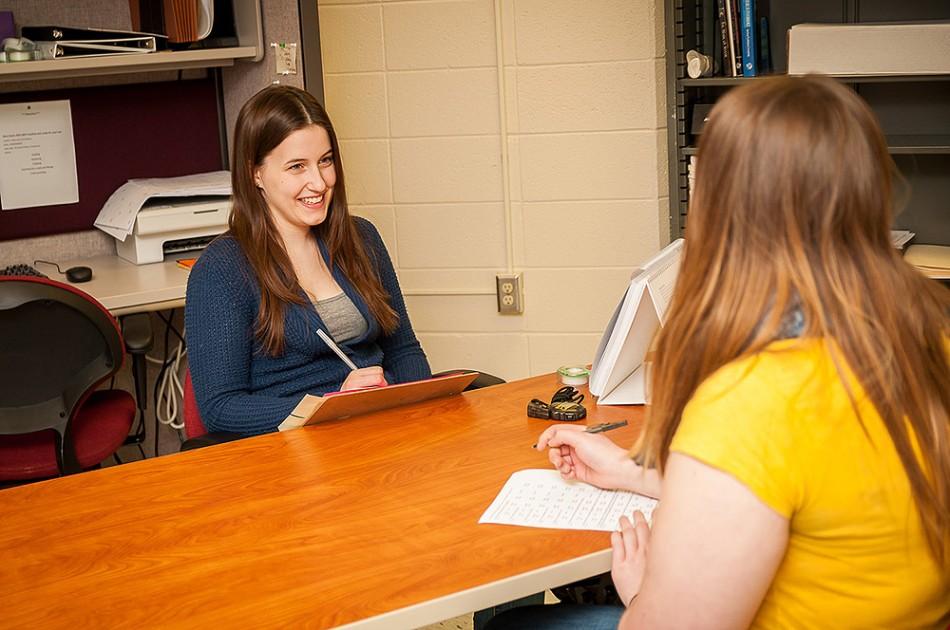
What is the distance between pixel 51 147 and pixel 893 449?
2673 millimetres

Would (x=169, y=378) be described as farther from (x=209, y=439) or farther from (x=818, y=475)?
(x=818, y=475)

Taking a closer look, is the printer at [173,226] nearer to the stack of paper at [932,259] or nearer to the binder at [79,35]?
the binder at [79,35]

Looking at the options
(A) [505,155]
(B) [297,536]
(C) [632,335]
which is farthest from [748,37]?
(B) [297,536]

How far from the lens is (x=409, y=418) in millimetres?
2006

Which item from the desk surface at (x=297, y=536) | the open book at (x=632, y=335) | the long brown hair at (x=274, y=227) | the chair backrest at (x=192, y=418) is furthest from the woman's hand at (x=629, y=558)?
the chair backrest at (x=192, y=418)

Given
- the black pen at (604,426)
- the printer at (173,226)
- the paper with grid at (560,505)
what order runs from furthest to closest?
the printer at (173,226)
the black pen at (604,426)
the paper with grid at (560,505)

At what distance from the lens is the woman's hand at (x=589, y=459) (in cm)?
163

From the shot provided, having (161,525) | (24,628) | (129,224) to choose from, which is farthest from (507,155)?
(24,628)

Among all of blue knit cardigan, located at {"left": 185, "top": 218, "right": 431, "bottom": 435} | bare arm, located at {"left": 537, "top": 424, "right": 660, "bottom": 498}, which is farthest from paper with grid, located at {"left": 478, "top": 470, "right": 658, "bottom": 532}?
blue knit cardigan, located at {"left": 185, "top": 218, "right": 431, "bottom": 435}

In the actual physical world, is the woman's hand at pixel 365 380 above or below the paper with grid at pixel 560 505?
above

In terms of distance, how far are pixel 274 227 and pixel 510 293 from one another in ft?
4.26

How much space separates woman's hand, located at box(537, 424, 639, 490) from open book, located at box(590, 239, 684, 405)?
0.97 feet

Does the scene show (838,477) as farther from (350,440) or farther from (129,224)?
(129,224)

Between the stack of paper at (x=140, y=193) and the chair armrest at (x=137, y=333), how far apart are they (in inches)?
15.3
